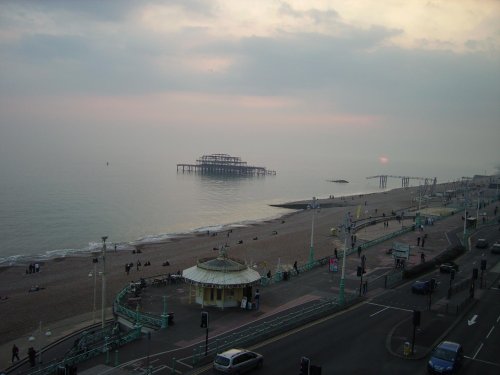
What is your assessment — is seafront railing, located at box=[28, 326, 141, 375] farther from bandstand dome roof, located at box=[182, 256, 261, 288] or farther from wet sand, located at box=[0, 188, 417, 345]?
wet sand, located at box=[0, 188, 417, 345]

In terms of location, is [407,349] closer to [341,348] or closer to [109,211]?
[341,348]

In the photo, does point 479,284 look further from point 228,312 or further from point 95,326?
point 95,326

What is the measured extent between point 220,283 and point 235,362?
8.14 meters

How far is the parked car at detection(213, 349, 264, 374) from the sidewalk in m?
3.46

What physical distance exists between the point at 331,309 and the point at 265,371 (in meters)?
8.11

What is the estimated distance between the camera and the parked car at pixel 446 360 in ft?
56.6

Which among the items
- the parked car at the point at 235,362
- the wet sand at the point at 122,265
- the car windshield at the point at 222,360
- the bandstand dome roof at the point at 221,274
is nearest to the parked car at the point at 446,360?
the parked car at the point at 235,362

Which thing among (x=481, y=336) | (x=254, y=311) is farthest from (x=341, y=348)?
(x=481, y=336)

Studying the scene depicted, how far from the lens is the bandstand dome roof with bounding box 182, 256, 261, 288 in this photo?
24.8 meters

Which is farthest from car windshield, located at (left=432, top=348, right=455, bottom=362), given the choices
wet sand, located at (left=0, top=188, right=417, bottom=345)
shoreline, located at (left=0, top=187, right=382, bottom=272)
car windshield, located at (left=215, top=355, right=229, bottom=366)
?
shoreline, located at (left=0, top=187, right=382, bottom=272)

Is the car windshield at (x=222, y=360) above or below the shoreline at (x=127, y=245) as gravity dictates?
above

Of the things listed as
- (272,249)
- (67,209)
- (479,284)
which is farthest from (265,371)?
(67,209)

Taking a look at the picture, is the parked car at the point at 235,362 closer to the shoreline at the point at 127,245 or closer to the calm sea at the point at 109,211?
the shoreline at the point at 127,245

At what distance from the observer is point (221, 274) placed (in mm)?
25438
